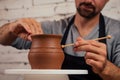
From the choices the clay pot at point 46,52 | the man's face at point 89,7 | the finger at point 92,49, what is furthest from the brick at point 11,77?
the finger at point 92,49

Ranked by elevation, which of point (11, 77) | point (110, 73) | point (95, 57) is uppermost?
point (95, 57)

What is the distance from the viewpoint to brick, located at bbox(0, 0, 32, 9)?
204 centimetres

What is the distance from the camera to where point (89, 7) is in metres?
1.57

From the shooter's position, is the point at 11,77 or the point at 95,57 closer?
the point at 95,57

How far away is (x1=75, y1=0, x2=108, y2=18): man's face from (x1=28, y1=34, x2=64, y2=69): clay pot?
0.59m

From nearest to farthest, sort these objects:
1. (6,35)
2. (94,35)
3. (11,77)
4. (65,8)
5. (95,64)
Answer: (95,64) → (6,35) → (94,35) → (65,8) → (11,77)

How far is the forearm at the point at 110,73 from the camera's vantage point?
1.09 metres

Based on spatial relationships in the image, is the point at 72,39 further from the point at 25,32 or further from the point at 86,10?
the point at 25,32

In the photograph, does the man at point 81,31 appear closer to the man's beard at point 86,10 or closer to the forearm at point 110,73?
the man's beard at point 86,10

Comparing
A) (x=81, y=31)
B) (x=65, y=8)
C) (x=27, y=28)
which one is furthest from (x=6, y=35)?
(x=65, y=8)

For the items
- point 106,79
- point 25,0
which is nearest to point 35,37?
point 106,79

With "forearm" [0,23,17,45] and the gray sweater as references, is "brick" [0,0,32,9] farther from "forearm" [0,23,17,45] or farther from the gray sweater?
"forearm" [0,23,17,45]

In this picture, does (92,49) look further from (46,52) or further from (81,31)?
(81,31)

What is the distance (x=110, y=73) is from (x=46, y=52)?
0.33m
